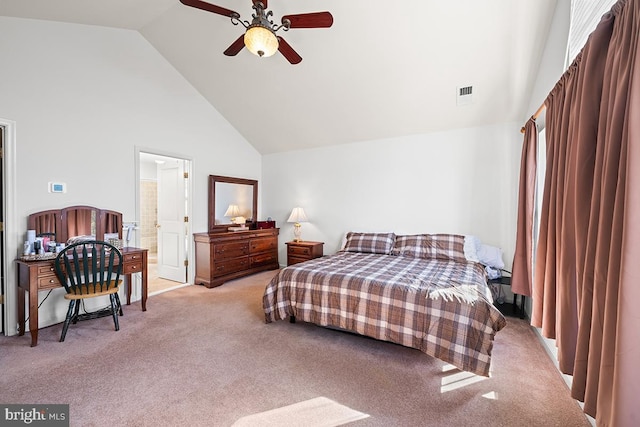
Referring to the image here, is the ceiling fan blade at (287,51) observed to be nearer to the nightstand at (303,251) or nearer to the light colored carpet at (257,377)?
the light colored carpet at (257,377)

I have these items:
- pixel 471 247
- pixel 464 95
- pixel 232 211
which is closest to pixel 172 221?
pixel 232 211

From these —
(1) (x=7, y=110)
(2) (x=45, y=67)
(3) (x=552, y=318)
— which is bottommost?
(3) (x=552, y=318)

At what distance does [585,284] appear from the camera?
3.93 feet

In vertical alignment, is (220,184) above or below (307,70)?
below

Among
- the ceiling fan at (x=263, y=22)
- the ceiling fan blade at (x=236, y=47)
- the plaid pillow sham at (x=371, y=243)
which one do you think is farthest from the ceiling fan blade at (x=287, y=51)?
the plaid pillow sham at (x=371, y=243)

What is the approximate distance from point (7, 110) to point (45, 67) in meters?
0.59

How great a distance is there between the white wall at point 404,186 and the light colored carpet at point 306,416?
9.79 feet

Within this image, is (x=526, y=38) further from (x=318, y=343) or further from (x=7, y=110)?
(x=7, y=110)

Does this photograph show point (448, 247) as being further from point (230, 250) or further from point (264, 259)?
point (230, 250)

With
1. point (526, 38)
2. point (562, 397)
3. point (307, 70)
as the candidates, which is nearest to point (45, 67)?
point (307, 70)

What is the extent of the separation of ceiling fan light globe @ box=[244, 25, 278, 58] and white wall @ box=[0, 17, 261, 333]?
7.79 ft

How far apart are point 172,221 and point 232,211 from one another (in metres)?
0.98

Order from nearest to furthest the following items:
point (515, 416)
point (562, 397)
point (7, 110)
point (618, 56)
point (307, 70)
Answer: point (618, 56)
point (515, 416)
point (562, 397)
point (7, 110)
point (307, 70)

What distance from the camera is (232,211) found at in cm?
499
